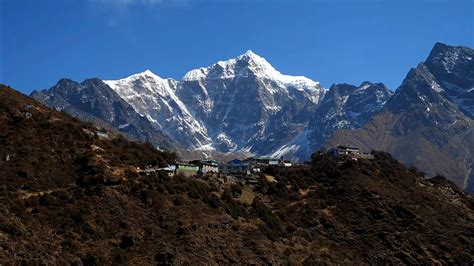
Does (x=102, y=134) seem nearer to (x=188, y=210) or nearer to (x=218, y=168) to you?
Answer: (x=218, y=168)

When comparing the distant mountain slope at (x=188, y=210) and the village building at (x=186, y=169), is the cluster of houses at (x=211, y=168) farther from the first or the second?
the distant mountain slope at (x=188, y=210)

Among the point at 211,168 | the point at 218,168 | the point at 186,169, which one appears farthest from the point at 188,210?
the point at 218,168

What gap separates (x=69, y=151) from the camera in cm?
9338

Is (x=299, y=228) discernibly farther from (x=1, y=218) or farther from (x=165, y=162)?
(x=1, y=218)

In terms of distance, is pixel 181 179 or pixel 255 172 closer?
pixel 181 179

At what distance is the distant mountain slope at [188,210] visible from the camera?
232ft

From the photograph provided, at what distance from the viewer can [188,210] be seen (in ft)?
277

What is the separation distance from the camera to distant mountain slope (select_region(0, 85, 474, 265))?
7069 centimetres

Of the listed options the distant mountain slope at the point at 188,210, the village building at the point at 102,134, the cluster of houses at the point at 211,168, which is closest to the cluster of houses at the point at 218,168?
the cluster of houses at the point at 211,168

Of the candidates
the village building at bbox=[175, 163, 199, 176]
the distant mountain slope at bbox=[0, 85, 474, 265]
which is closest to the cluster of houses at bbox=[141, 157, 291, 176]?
the village building at bbox=[175, 163, 199, 176]

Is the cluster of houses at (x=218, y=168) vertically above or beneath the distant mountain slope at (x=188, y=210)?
above

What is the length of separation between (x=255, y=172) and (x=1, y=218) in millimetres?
62104

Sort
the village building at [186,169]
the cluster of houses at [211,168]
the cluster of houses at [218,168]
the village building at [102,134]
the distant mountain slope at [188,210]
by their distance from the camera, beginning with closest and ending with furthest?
the distant mountain slope at [188,210] → the cluster of houses at [218,168] → the cluster of houses at [211,168] → the village building at [186,169] → the village building at [102,134]

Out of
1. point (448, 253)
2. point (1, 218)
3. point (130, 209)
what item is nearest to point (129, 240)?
point (130, 209)
